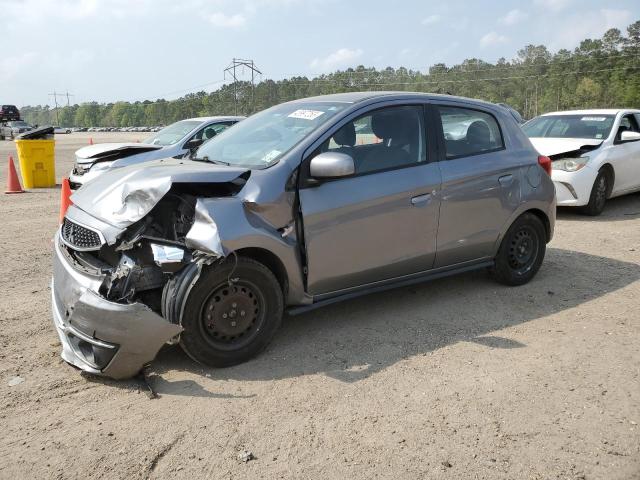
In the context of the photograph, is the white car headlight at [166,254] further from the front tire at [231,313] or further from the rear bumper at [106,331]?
the rear bumper at [106,331]

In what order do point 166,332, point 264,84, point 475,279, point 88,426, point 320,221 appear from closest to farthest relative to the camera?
1. point 88,426
2. point 166,332
3. point 320,221
4. point 475,279
5. point 264,84

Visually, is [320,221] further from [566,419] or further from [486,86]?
[486,86]

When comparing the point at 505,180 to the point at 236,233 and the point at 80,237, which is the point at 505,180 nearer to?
the point at 236,233

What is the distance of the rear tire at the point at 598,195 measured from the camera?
906 cm

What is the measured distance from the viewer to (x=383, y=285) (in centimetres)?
454

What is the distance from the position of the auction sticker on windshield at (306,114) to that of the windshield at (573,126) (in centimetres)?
697

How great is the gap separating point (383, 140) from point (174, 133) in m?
7.29

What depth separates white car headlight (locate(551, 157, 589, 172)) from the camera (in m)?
8.93

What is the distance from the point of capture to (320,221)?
4.00 meters

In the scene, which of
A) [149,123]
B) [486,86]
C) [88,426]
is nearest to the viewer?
[88,426]

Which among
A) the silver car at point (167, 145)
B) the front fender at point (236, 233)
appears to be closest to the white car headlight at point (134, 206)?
the front fender at point (236, 233)

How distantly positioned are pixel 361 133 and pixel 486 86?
7721 cm

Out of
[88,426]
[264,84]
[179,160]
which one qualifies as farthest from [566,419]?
[264,84]

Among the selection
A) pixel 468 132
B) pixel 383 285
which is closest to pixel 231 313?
pixel 383 285
